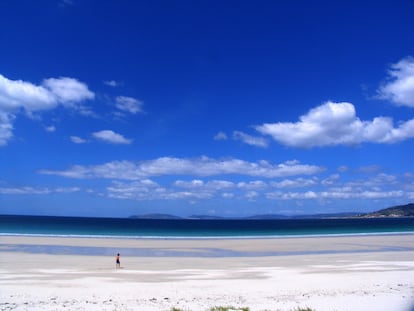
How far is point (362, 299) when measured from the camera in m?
14.3

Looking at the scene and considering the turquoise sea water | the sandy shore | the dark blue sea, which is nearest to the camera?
the sandy shore

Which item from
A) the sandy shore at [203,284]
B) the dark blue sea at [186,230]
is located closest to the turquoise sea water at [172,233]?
the dark blue sea at [186,230]

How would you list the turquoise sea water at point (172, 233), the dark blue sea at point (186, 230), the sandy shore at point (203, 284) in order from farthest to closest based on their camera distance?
the dark blue sea at point (186, 230), the turquoise sea water at point (172, 233), the sandy shore at point (203, 284)

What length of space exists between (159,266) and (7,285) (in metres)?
9.54

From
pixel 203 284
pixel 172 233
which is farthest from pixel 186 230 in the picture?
pixel 203 284

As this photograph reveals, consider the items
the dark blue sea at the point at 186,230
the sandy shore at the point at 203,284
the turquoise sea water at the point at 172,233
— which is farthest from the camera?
the dark blue sea at the point at 186,230

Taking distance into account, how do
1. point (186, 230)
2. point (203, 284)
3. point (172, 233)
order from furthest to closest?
point (186, 230), point (172, 233), point (203, 284)

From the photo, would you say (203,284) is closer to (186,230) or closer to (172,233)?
(172,233)

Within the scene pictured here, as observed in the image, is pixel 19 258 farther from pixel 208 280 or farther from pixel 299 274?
pixel 299 274

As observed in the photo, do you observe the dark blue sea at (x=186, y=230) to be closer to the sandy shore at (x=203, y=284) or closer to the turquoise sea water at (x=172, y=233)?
the turquoise sea water at (x=172, y=233)

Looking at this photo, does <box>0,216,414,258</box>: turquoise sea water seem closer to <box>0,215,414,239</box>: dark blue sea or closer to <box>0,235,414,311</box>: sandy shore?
<box>0,215,414,239</box>: dark blue sea

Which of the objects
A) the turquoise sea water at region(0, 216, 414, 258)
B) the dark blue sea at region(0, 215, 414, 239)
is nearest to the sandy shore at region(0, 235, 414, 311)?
the turquoise sea water at region(0, 216, 414, 258)

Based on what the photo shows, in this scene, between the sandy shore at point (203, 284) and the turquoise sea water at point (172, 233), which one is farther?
the turquoise sea water at point (172, 233)

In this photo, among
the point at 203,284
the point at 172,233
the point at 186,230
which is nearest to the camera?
the point at 203,284
